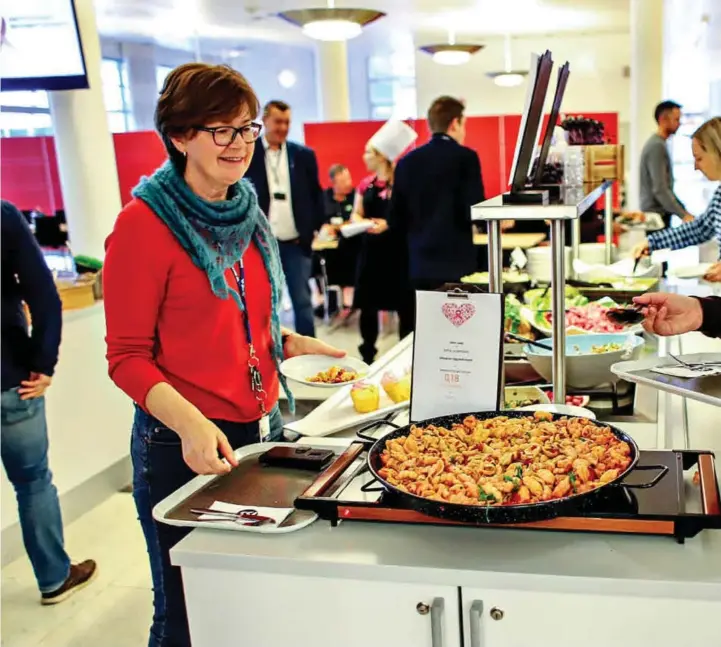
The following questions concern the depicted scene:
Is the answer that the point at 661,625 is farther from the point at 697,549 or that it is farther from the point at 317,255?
the point at 317,255

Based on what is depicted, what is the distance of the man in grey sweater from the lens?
232 inches

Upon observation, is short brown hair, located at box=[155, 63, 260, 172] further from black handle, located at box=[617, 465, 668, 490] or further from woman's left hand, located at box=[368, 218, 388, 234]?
woman's left hand, located at box=[368, 218, 388, 234]

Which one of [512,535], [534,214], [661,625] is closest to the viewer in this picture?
[661,625]

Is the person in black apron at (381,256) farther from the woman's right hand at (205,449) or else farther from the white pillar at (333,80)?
the white pillar at (333,80)

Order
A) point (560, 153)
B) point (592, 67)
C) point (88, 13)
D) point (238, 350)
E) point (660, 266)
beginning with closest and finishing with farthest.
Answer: point (238, 350) < point (560, 153) < point (660, 266) < point (88, 13) < point (592, 67)

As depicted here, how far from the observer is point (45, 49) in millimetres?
3389

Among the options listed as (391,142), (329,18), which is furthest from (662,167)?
(329,18)

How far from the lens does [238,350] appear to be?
4.91 feet

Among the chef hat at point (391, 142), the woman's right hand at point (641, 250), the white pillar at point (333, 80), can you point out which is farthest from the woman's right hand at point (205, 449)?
the white pillar at point (333, 80)

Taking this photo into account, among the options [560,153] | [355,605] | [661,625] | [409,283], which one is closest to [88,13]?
[409,283]

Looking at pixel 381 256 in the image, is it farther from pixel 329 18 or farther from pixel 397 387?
pixel 397 387

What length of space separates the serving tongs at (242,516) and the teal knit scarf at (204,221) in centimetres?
40

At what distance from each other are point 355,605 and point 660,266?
95.9 inches

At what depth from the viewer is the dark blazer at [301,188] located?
15.0 ft
